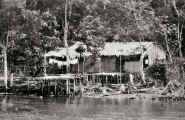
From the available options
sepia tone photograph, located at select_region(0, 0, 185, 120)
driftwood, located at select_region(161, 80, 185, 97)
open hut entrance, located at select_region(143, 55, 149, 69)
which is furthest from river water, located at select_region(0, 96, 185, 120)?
open hut entrance, located at select_region(143, 55, 149, 69)

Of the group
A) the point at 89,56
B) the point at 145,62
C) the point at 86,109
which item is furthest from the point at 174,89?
the point at 145,62

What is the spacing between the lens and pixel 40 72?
60125 millimetres

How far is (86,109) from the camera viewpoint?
4109cm

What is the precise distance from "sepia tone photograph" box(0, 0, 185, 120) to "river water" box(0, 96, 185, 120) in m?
0.16

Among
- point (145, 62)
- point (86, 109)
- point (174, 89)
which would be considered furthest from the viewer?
point (145, 62)

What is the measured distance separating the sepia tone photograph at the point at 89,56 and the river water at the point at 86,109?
163 millimetres

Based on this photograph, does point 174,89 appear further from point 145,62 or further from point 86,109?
point 145,62

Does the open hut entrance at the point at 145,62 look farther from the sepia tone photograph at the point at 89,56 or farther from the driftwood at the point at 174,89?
the driftwood at the point at 174,89

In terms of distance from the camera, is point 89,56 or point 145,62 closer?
point 89,56

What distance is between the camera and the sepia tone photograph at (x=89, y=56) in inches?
1913

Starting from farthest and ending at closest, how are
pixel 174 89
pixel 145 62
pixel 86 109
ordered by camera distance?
pixel 145 62
pixel 174 89
pixel 86 109

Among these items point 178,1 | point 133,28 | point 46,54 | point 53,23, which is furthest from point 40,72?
point 178,1

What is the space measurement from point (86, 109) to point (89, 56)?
57.0ft

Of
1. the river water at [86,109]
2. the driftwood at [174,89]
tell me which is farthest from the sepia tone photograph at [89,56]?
the river water at [86,109]
